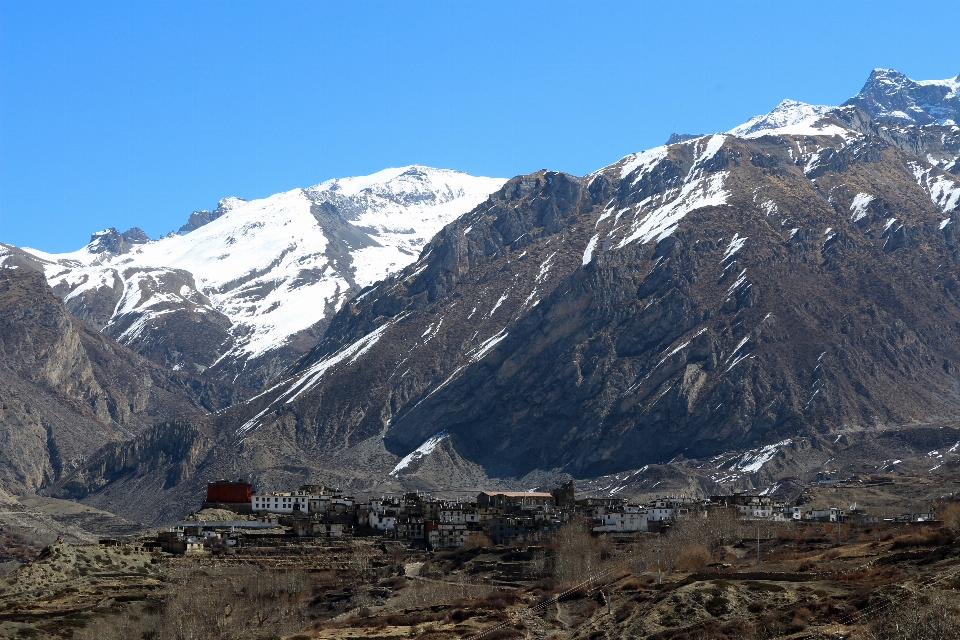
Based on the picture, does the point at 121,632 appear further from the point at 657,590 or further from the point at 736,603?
the point at 736,603

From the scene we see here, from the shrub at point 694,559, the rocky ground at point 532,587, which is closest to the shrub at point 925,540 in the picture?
the rocky ground at point 532,587

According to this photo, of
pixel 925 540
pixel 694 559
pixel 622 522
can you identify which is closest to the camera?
pixel 925 540

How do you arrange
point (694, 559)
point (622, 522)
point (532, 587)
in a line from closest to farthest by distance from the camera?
1. point (694, 559)
2. point (532, 587)
3. point (622, 522)

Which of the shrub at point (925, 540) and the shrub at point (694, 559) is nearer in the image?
the shrub at point (925, 540)

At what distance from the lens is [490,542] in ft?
608

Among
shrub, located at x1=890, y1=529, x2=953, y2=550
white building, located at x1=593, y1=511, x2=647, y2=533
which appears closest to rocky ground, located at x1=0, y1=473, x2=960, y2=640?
shrub, located at x1=890, y1=529, x2=953, y2=550

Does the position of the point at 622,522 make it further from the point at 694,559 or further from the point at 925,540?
the point at 925,540

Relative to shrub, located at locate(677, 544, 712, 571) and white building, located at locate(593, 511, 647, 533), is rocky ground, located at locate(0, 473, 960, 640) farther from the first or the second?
white building, located at locate(593, 511, 647, 533)

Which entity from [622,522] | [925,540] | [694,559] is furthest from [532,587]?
[622,522]

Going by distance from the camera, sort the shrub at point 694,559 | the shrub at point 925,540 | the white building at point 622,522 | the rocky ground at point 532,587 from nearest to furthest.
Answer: the rocky ground at point 532,587
the shrub at point 925,540
the shrub at point 694,559
the white building at point 622,522

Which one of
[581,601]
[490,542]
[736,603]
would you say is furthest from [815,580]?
[490,542]

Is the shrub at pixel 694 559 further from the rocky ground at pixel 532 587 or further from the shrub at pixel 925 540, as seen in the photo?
the shrub at pixel 925 540

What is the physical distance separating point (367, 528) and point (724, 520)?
44396 mm

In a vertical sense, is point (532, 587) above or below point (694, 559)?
below
